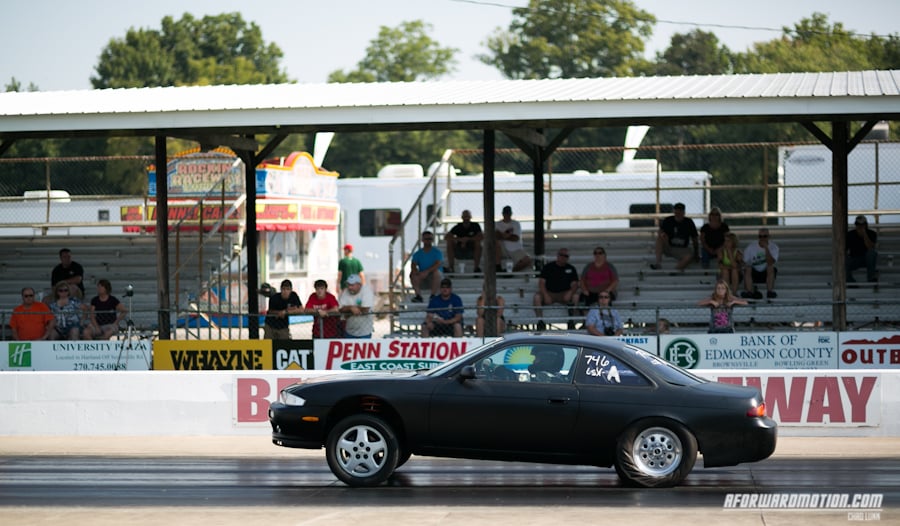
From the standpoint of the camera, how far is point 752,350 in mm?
16656

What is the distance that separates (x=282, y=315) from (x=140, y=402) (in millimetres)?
2841

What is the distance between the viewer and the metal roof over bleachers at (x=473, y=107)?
17156 mm

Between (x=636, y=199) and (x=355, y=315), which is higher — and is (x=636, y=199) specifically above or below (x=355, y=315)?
above

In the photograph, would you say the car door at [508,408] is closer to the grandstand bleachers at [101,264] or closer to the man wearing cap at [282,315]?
the man wearing cap at [282,315]

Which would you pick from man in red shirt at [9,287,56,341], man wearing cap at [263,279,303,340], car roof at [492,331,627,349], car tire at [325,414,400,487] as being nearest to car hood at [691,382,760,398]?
car roof at [492,331,627,349]

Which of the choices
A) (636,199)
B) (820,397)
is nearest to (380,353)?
(820,397)

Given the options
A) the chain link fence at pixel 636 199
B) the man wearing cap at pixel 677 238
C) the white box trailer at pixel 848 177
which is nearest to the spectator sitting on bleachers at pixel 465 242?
the chain link fence at pixel 636 199

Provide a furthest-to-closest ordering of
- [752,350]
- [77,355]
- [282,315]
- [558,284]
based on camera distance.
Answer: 1. [558,284]
2. [77,355]
3. [282,315]
4. [752,350]

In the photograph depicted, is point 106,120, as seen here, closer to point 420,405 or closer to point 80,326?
point 80,326

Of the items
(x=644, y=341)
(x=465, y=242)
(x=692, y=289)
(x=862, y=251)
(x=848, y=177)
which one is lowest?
(x=644, y=341)

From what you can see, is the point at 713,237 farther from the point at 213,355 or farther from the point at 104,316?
the point at 104,316

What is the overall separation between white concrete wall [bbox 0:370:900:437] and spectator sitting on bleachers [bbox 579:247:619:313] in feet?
14.9

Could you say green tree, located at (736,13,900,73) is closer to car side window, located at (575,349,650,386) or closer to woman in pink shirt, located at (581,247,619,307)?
woman in pink shirt, located at (581,247,619,307)

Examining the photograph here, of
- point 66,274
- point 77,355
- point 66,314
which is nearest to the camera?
point 77,355
